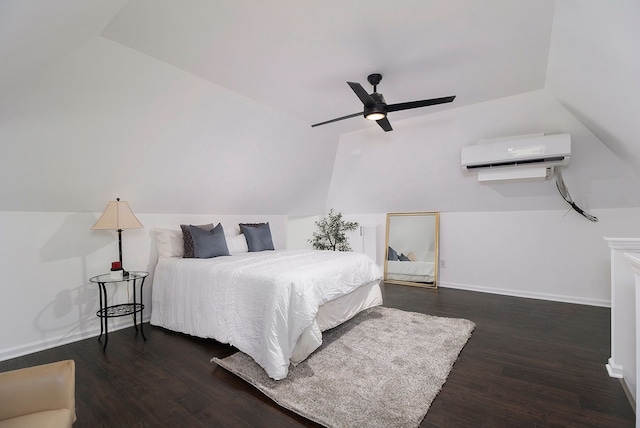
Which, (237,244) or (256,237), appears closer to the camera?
(237,244)

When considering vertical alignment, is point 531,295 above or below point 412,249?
below

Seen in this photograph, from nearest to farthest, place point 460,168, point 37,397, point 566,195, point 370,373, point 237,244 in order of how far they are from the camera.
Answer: point 37,397
point 370,373
point 566,195
point 237,244
point 460,168

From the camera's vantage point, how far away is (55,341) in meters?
2.90

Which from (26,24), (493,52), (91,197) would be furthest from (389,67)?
(91,197)

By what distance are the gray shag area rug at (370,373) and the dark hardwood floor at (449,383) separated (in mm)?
88

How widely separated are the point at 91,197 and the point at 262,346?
2442 millimetres

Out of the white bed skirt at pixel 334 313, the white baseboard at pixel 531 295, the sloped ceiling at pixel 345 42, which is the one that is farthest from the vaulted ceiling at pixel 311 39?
the white baseboard at pixel 531 295

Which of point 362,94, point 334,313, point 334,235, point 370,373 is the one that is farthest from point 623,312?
point 334,235

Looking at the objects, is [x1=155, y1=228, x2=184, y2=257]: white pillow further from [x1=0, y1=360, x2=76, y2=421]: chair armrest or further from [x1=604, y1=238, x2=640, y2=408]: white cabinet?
[x1=604, y1=238, x2=640, y2=408]: white cabinet

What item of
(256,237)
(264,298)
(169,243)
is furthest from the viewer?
(256,237)

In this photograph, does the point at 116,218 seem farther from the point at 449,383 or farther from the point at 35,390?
the point at 449,383

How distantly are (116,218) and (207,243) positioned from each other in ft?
3.13

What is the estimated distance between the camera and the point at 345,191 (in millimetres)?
5934

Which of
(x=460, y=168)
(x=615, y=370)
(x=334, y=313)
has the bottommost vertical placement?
(x=615, y=370)
